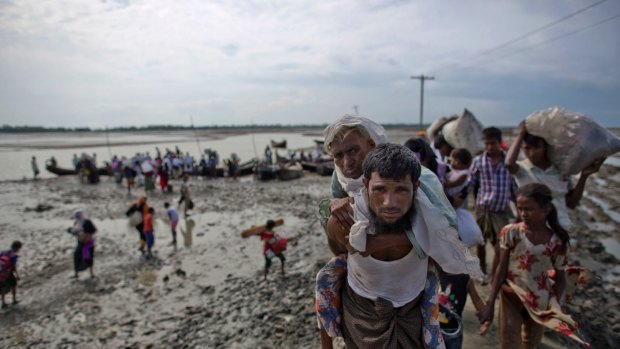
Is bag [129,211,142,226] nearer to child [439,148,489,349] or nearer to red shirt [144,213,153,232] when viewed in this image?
red shirt [144,213,153,232]

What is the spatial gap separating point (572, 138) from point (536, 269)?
1.42 meters

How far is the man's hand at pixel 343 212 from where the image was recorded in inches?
66.9

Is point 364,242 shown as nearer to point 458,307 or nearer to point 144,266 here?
point 458,307

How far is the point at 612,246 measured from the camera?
26.6 feet

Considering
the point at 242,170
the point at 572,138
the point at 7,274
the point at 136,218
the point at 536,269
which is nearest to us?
the point at 536,269

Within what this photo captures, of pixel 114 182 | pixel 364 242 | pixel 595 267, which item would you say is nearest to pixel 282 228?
pixel 595 267

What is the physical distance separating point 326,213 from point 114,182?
23748 mm

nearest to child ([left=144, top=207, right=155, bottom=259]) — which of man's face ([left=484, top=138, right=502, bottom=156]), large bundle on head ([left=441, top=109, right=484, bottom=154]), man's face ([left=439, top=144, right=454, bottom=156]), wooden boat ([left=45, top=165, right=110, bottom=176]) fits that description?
man's face ([left=439, top=144, right=454, bottom=156])

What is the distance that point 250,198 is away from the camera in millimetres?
15789

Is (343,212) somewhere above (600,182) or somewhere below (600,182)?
above

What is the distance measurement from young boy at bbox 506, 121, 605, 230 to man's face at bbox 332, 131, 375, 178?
8.27 feet

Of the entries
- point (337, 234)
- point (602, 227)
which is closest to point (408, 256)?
point (337, 234)

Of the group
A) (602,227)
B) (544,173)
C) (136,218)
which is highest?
(544,173)

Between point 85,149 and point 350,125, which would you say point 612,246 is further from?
point 85,149
